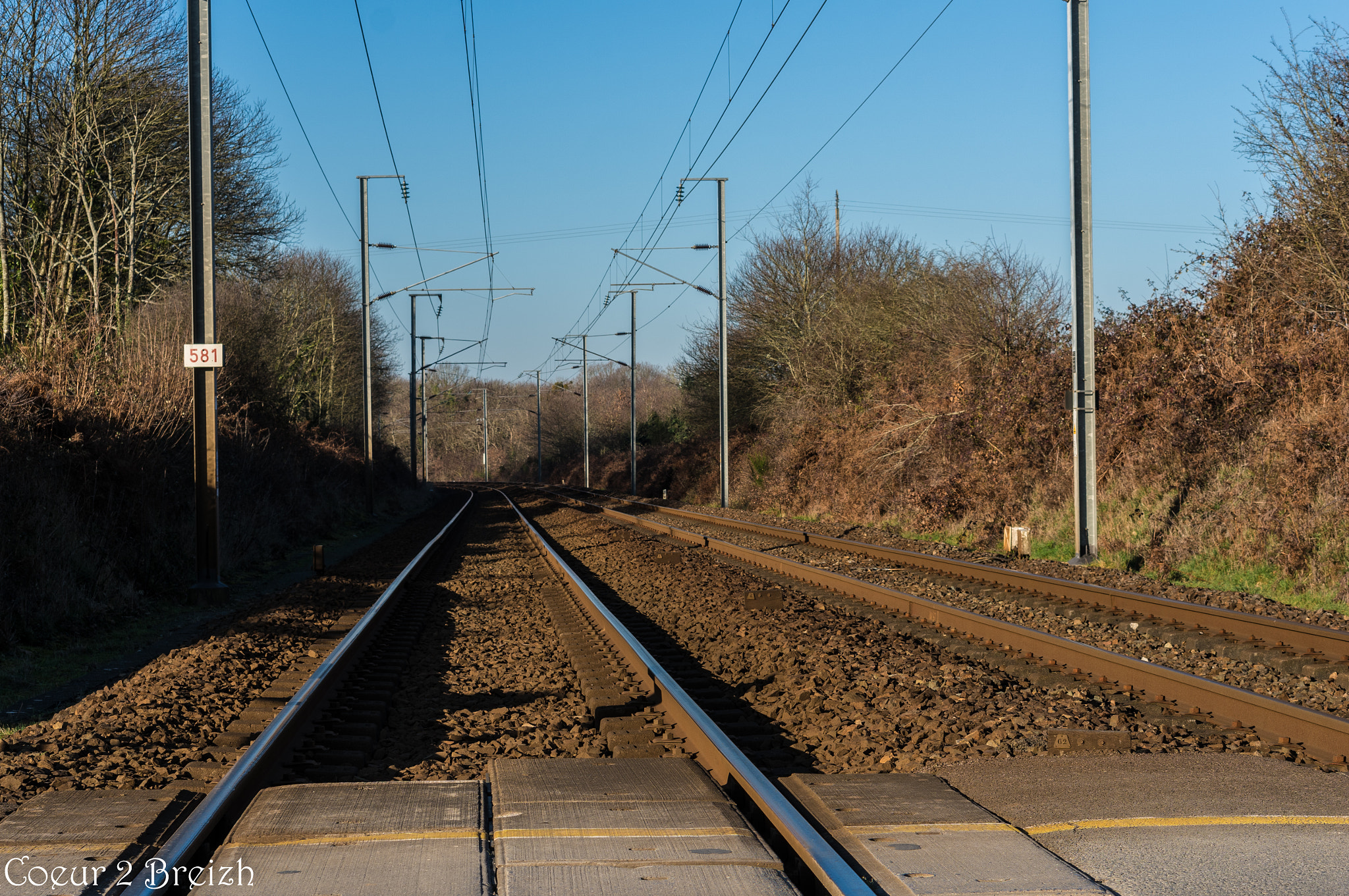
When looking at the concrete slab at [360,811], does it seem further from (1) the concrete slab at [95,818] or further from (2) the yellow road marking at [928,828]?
(2) the yellow road marking at [928,828]

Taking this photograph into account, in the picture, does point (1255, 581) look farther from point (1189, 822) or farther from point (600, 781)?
point (600, 781)

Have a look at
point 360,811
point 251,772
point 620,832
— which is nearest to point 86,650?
point 251,772

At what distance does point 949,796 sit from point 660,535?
18547 mm

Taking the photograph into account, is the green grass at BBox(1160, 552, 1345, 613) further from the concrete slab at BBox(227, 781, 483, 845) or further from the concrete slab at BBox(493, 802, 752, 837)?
the concrete slab at BBox(227, 781, 483, 845)

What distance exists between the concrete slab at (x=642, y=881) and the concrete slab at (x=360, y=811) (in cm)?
62

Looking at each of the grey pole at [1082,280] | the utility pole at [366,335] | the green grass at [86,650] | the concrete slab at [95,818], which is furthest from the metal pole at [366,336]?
the concrete slab at [95,818]

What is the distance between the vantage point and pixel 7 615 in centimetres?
936

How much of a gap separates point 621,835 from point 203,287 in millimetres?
11533

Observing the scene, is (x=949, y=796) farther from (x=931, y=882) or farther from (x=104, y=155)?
(x=104, y=155)

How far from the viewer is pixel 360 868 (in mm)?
3666

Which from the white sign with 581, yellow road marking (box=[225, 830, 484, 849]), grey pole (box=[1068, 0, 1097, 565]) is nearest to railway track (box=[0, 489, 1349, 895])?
yellow road marking (box=[225, 830, 484, 849])

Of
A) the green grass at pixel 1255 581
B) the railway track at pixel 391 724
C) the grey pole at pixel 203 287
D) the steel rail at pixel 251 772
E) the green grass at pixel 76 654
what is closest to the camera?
the steel rail at pixel 251 772

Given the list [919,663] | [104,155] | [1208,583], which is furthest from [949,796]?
[104,155]

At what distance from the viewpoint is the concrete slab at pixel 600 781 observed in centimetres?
462
